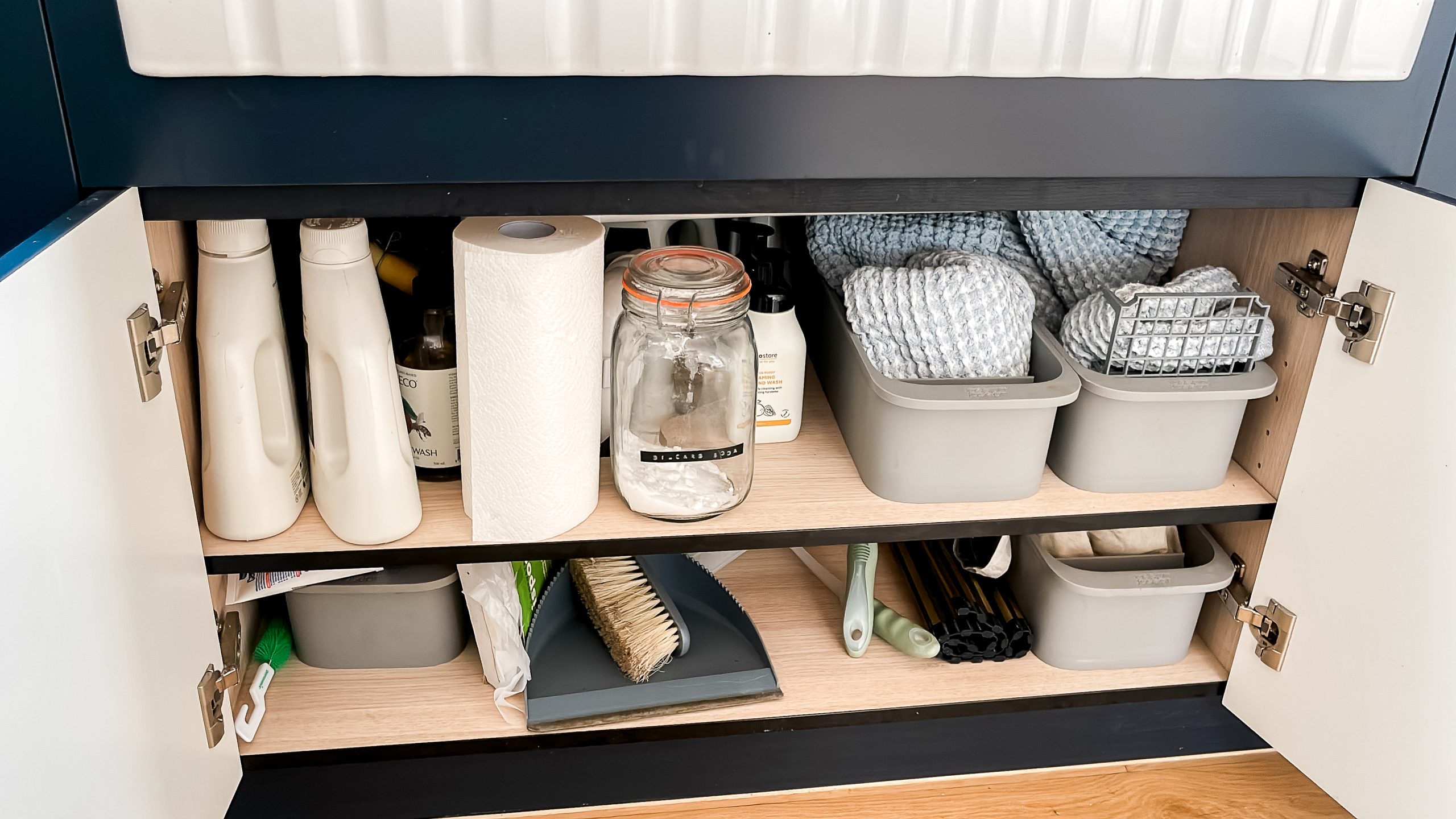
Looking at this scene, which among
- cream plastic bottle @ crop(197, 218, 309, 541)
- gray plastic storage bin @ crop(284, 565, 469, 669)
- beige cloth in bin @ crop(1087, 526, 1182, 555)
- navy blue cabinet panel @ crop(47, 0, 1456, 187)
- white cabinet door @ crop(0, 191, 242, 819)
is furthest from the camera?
beige cloth in bin @ crop(1087, 526, 1182, 555)

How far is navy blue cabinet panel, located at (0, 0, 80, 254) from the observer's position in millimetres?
682

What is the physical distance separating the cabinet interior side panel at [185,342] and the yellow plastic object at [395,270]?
153 mm

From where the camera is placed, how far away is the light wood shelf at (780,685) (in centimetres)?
102

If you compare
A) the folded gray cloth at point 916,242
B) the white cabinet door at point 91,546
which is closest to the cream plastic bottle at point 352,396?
the white cabinet door at point 91,546

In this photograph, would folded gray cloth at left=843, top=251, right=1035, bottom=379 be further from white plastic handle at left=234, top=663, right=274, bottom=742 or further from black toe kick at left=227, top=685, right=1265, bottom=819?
white plastic handle at left=234, top=663, right=274, bottom=742

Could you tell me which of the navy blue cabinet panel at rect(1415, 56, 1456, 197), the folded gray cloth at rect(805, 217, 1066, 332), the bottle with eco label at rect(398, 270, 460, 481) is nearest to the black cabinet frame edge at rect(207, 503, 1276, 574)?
the bottle with eco label at rect(398, 270, 460, 481)

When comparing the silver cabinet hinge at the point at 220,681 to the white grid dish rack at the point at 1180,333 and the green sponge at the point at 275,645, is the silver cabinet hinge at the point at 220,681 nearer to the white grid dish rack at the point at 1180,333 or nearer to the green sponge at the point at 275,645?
the green sponge at the point at 275,645

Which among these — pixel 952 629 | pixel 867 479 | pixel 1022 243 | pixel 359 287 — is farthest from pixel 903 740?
pixel 359 287

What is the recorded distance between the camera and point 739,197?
Answer: 80cm

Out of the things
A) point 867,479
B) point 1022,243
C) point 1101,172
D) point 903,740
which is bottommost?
point 903,740

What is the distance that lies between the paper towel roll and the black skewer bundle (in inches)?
17.3

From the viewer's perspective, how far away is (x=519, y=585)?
1082 mm

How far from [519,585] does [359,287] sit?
Answer: 1.24 feet

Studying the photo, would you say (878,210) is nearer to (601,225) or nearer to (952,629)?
(601,225)
